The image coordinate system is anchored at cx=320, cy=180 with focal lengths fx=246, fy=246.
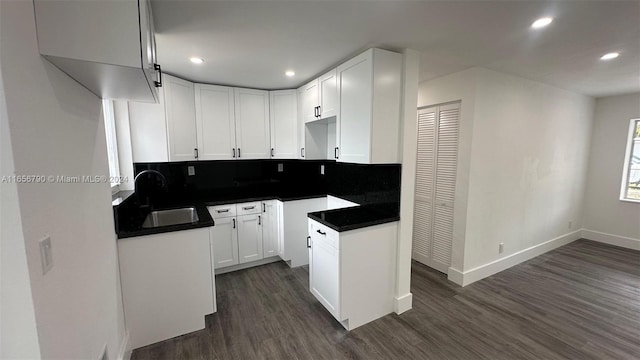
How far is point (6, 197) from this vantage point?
76cm

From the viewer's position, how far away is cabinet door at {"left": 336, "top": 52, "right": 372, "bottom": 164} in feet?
7.05

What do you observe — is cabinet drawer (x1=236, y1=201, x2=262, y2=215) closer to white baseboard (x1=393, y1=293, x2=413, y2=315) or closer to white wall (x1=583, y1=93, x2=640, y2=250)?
white baseboard (x1=393, y1=293, x2=413, y2=315)

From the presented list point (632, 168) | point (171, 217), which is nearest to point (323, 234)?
point (171, 217)

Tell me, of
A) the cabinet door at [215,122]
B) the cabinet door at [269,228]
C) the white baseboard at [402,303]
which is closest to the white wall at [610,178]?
the white baseboard at [402,303]

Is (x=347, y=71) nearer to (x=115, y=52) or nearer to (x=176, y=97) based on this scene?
(x=115, y=52)

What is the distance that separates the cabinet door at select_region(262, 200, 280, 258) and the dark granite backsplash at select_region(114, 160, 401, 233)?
184 millimetres

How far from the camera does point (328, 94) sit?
2711 mm

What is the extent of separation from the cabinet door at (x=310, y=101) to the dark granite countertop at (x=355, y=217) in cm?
124

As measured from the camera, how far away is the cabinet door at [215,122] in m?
3.15

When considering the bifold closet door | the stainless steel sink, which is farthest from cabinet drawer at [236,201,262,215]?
the bifold closet door

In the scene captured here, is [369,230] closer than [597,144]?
Yes

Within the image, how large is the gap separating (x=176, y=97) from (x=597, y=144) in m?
6.74

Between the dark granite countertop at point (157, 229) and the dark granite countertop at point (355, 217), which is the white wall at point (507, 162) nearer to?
the dark granite countertop at point (355, 217)

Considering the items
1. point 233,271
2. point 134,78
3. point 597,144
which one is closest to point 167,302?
point 233,271
